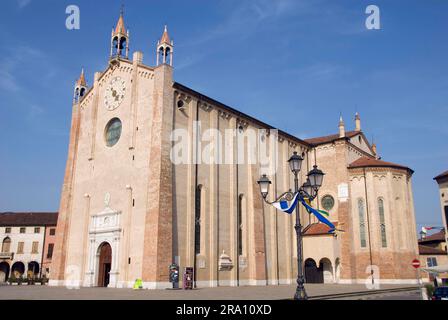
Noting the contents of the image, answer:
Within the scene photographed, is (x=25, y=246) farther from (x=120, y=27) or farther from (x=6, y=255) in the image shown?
(x=120, y=27)

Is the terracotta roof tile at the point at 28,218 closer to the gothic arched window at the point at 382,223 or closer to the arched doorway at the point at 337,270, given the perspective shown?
the arched doorway at the point at 337,270

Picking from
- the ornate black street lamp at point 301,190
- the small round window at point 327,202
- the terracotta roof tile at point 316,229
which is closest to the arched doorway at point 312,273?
the terracotta roof tile at point 316,229

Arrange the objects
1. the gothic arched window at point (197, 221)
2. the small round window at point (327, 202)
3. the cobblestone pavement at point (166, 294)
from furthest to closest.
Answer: the small round window at point (327, 202)
the gothic arched window at point (197, 221)
the cobblestone pavement at point (166, 294)

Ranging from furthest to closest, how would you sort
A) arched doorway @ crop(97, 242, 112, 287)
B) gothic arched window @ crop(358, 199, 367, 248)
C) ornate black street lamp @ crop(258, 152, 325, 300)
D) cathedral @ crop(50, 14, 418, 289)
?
1. gothic arched window @ crop(358, 199, 367, 248)
2. arched doorway @ crop(97, 242, 112, 287)
3. cathedral @ crop(50, 14, 418, 289)
4. ornate black street lamp @ crop(258, 152, 325, 300)

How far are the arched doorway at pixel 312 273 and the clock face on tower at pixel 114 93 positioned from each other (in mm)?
22991

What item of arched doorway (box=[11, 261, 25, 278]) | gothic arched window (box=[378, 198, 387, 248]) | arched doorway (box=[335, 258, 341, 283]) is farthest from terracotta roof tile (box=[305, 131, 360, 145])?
arched doorway (box=[11, 261, 25, 278])

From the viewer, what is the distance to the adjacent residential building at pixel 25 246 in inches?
2330

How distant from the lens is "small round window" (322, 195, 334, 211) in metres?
42.2

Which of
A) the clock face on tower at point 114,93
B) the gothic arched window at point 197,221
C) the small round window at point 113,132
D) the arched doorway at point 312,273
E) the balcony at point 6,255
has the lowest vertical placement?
the arched doorway at point 312,273

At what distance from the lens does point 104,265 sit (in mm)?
30797

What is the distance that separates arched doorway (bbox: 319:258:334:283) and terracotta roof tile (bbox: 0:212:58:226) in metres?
40.0

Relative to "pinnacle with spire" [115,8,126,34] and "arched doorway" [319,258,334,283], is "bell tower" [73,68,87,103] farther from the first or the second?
"arched doorway" [319,258,334,283]

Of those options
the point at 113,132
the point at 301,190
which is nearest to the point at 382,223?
the point at 301,190
